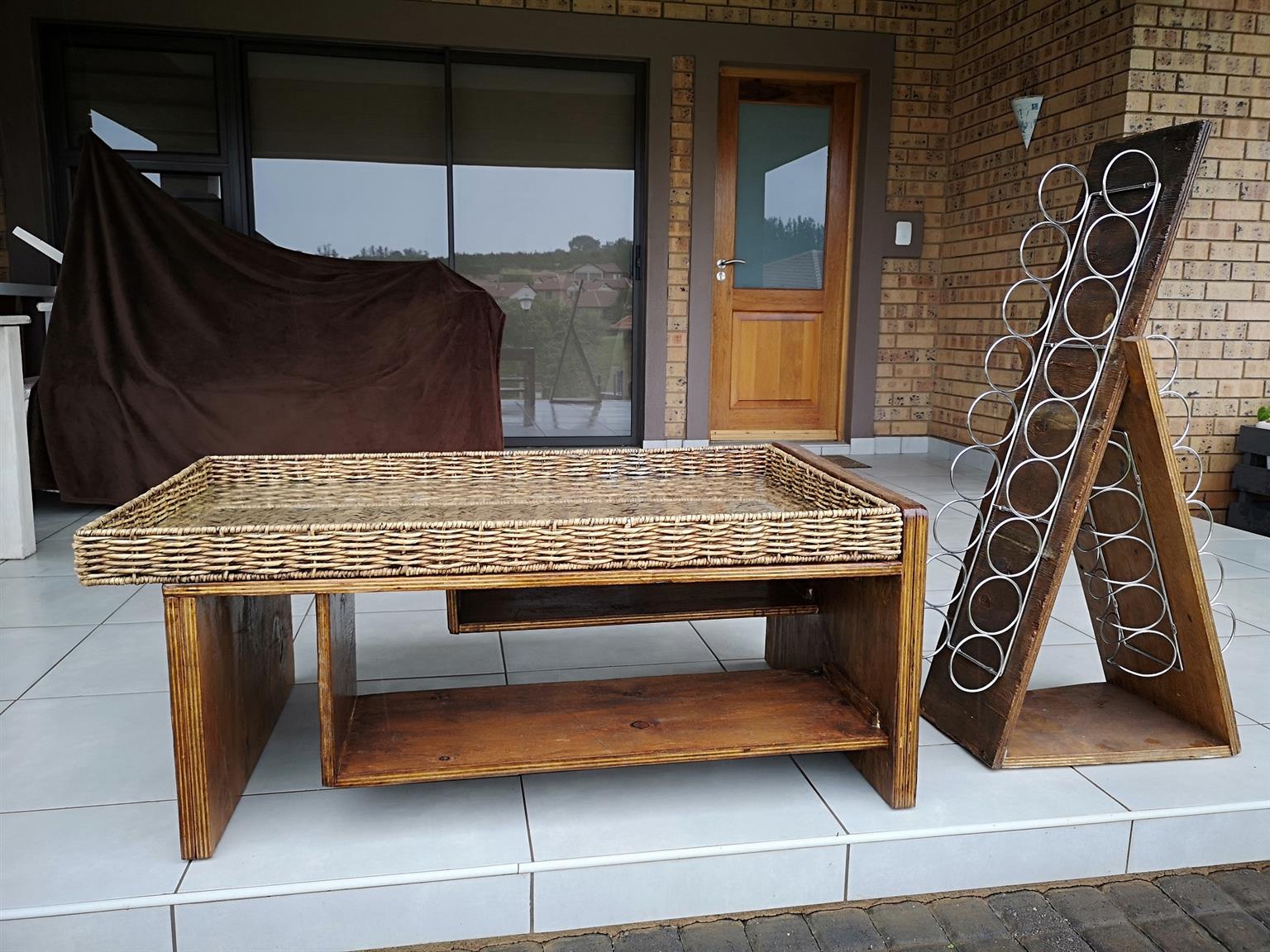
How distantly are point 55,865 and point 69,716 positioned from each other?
1.78ft

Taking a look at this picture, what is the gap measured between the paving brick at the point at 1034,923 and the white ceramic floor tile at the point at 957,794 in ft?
0.36

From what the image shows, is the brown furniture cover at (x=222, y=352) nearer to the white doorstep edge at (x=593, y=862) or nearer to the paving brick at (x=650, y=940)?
the white doorstep edge at (x=593, y=862)

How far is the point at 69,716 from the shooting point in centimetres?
181

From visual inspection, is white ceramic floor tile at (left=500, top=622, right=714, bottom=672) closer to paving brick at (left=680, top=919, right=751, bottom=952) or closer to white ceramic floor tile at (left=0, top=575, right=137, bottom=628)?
paving brick at (left=680, top=919, right=751, bottom=952)

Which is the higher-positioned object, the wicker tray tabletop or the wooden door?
the wooden door

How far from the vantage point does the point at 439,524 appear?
129cm

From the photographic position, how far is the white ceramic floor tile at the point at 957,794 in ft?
4.89

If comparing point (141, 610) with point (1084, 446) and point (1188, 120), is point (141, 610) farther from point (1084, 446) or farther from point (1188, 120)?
point (1188, 120)

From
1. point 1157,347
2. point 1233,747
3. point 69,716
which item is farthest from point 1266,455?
point 69,716

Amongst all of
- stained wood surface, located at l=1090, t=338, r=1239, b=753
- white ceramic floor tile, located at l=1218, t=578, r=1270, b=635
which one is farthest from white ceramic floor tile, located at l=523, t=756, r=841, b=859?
white ceramic floor tile, located at l=1218, t=578, r=1270, b=635

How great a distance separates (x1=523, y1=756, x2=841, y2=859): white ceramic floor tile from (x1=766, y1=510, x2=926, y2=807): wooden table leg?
12 cm

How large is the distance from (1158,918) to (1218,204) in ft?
10.4

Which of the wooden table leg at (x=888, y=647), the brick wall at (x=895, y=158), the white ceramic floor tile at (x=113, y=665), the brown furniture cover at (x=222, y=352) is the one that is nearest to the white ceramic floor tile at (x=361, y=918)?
the wooden table leg at (x=888, y=647)

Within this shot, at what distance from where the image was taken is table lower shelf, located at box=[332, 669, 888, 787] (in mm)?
1450
